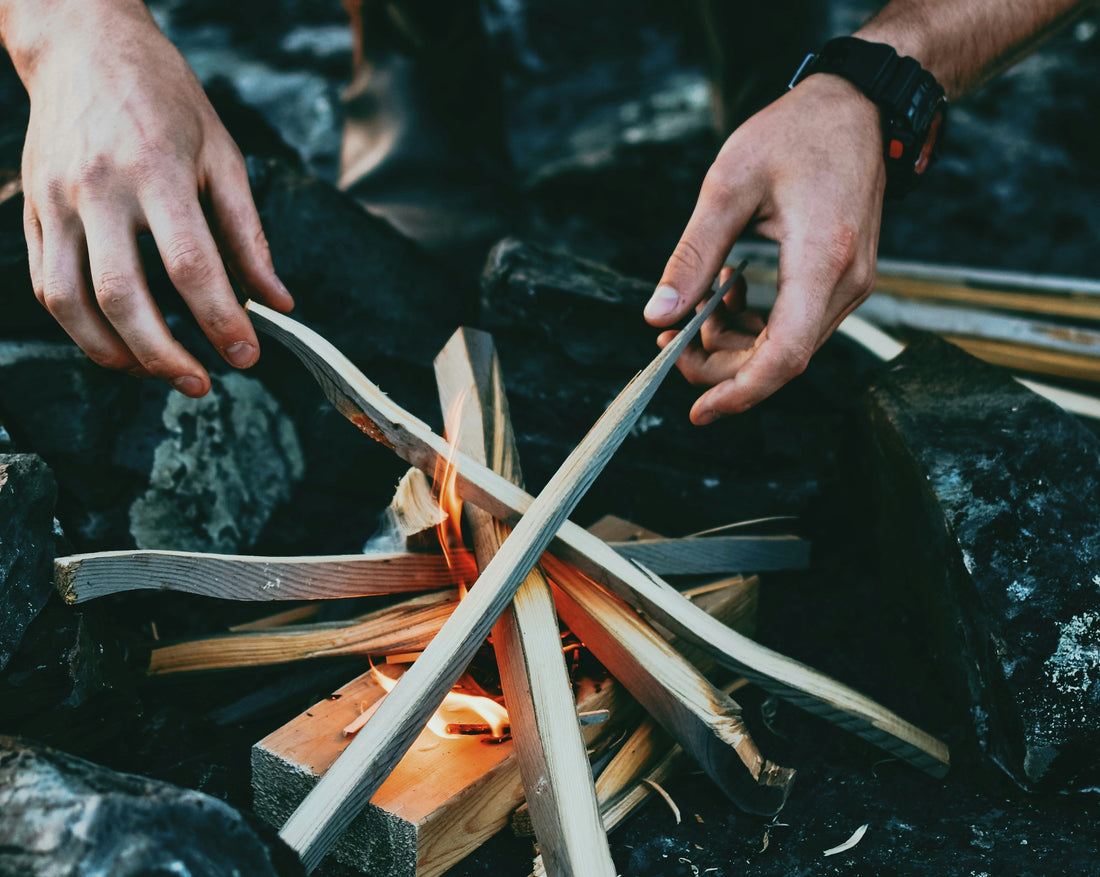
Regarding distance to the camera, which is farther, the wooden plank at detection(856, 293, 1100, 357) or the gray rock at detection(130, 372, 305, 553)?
the wooden plank at detection(856, 293, 1100, 357)

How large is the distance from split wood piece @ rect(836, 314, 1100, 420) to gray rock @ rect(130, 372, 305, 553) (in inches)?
59.4

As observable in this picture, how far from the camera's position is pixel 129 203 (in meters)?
1.42

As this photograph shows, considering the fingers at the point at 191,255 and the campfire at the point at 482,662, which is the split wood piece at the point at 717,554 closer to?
the campfire at the point at 482,662

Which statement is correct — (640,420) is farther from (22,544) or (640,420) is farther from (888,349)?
(22,544)

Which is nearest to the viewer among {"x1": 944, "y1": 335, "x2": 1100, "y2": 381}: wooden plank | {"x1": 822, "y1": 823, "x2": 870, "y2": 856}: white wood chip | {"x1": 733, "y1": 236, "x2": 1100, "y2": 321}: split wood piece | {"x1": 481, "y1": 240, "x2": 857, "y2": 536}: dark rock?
{"x1": 822, "y1": 823, "x2": 870, "y2": 856}: white wood chip

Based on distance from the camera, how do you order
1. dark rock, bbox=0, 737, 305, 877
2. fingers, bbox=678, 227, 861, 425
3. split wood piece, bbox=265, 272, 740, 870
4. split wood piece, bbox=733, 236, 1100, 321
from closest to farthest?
dark rock, bbox=0, 737, 305, 877
split wood piece, bbox=265, 272, 740, 870
fingers, bbox=678, 227, 861, 425
split wood piece, bbox=733, 236, 1100, 321

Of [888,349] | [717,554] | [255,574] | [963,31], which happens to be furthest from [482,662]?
[963,31]

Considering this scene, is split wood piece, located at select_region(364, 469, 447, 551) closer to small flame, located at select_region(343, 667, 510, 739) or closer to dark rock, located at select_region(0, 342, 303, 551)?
small flame, located at select_region(343, 667, 510, 739)

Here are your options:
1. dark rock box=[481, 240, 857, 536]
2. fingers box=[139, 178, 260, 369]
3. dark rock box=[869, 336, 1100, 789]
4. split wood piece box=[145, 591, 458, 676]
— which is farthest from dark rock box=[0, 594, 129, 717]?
dark rock box=[869, 336, 1100, 789]

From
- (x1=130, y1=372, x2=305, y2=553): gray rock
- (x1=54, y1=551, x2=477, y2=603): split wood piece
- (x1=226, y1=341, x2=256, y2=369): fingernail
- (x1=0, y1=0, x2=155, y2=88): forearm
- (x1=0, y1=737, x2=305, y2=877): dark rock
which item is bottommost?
(x1=130, y1=372, x2=305, y2=553): gray rock

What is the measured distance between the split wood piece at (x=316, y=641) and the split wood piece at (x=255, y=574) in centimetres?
6

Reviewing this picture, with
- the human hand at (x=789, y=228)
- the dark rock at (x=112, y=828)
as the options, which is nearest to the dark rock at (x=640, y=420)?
the human hand at (x=789, y=228)

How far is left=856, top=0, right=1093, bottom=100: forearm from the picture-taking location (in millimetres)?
1847

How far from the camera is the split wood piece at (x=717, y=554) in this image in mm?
1628
